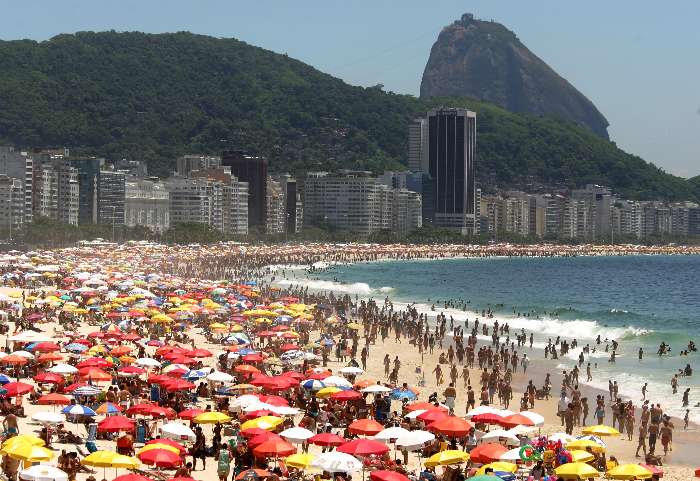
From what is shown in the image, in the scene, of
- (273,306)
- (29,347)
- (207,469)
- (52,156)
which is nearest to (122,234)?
(52,156)

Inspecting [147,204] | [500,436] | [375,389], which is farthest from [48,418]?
[147,204]

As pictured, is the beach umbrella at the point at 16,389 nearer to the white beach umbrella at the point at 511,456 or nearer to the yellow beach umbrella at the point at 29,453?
the yellow beach umbrella at the point at 29,453

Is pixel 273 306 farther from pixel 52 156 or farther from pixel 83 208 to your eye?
pixel 52 156

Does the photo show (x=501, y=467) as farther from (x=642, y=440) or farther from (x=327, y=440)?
(x=642, y=440)

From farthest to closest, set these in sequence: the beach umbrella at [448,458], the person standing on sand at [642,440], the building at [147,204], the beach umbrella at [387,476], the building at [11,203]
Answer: the building at [147,204] → the building at [11,203] → the person standing on sand at [642,440] → the beach umbrella at [448,458] → the beach umbrella at [387,476]

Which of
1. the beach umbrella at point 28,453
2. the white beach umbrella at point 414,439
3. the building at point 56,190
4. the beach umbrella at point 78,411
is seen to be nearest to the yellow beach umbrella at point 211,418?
the beach umbrella at point 78,411
